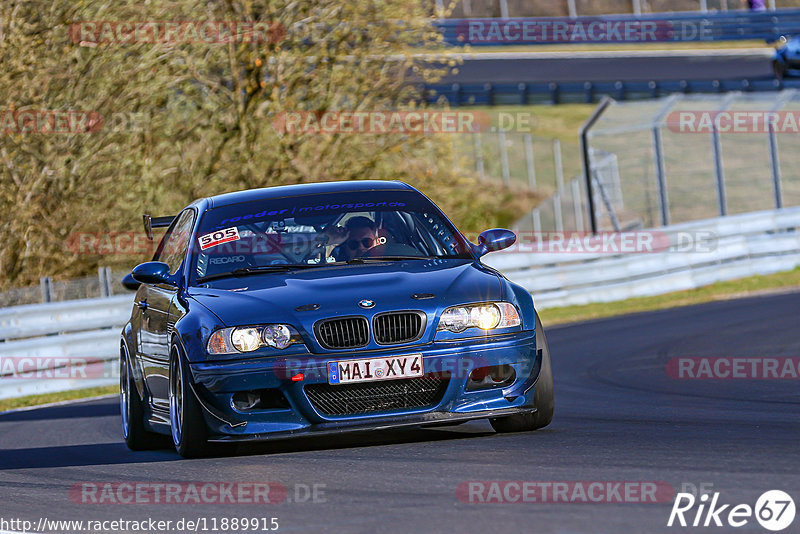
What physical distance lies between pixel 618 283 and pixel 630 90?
2118 centimetres

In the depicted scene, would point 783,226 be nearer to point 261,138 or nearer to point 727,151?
point 261,138

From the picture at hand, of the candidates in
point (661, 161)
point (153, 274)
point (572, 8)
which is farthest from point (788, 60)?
point (153, 274)

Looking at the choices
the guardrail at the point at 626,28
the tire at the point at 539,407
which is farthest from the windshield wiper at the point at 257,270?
the guardrail at the point at 626,28

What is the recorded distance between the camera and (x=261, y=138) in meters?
21.8

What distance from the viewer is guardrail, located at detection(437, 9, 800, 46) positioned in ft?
153

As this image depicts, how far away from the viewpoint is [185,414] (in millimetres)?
7551

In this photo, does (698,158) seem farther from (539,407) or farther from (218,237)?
(539,407)

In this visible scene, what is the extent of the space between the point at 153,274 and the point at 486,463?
2736 millimetres

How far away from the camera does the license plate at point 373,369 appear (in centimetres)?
725

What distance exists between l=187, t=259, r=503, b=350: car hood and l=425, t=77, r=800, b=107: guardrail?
30.8m

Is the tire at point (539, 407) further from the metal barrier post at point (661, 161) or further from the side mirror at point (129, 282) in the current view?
the metal barrier post at point (661, 161)

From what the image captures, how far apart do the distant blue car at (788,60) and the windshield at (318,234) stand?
30.4 m

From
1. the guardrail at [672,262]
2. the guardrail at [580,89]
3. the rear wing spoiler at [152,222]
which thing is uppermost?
the rear wing spoiler at [152,222]

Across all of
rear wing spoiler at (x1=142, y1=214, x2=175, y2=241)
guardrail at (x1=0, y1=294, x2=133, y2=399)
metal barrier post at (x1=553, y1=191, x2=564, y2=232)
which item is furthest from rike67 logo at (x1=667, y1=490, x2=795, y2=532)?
metal barrier post at (x1=553, y1=191, x2=564, y2=232)
